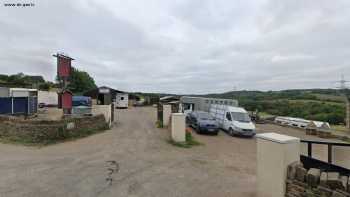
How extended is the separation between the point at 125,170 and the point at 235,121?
36.8 feet

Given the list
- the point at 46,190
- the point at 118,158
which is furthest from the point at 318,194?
the point at 118,158

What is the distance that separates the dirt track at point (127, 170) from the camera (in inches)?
218

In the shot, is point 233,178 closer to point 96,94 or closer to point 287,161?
point 287,161

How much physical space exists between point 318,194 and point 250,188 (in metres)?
2.54

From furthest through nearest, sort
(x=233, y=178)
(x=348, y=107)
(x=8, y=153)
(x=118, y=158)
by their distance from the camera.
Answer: (x=348, y=107)
(x=8, y=153)
(x=118, y=158)
(x=233, y=178)

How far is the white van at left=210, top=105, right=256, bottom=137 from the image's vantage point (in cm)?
1581

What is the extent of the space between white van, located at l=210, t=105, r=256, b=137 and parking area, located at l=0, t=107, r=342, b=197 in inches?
177

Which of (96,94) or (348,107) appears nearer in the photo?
(348,107)

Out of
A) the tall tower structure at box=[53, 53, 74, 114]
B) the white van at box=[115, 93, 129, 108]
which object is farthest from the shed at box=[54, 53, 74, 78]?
the white van at box=[115, 93, 129, 108]

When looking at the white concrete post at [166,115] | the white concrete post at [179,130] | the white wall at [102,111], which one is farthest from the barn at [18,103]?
the white concrete post at [179,130]

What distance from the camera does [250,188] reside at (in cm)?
583

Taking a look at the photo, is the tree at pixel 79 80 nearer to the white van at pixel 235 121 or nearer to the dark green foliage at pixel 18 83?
the dark green foliage at pixel 18 83

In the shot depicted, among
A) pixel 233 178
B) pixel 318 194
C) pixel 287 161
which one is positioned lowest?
pixel 233 178

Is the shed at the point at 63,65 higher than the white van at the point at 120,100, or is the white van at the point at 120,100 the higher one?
the shed at the point at 63,65
